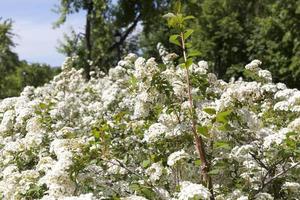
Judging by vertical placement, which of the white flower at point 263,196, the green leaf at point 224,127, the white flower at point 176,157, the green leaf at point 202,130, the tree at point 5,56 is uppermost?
the tree at point 5,56

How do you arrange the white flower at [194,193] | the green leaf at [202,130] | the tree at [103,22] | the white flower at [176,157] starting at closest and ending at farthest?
the white flower at [194,193], the green leaf at [202,130], the white flower at [176,157], the tree at [103,22]

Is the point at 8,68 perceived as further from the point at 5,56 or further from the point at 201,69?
the point at 201,69

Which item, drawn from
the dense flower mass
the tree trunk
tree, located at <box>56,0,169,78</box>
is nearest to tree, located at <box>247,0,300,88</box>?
tree, located at <box>56,0,169,78</box>

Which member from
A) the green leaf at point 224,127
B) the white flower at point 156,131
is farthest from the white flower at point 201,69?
the green leaf at point 224,127

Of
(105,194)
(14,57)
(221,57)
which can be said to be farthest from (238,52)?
(105,194)

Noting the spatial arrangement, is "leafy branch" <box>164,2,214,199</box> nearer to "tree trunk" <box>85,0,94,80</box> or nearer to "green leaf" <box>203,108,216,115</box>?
"green leaf" <box>203,108,216,115</box>

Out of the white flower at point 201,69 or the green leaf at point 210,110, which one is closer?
the green leaf at point 210,110

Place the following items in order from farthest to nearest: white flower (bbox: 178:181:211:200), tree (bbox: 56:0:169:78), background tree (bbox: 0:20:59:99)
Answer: background tree (bbox: 0:20:59:99) < tree (bbox: 56:0:169:78) < white flower (bbox: 178:181:211:200)

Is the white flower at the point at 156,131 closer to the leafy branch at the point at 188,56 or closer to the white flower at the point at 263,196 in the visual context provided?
the leafy branch at the point at 188,56

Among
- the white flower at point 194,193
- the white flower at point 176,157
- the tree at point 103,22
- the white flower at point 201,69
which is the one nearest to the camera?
the white flower at point 194,193

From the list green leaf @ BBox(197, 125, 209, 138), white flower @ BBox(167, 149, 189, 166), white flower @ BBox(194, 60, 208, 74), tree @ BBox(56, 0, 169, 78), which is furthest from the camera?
tree @ BBox(56, 0, 169, 78)

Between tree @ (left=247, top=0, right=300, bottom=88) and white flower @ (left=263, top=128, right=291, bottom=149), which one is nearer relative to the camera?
white flower @ (left=263, top=128, right=291, bottom=149)

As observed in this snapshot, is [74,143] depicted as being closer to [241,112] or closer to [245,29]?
[241,112]

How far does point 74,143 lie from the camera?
325 centimetres
